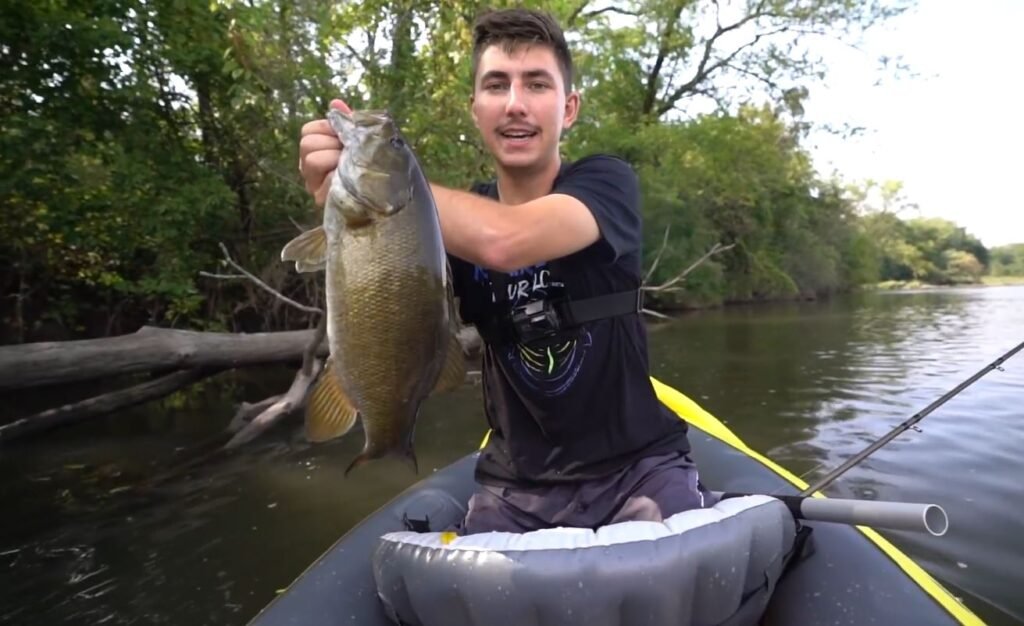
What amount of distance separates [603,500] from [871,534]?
1.14 metres

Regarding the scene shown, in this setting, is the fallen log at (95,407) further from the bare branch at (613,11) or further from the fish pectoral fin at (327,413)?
the bare branch at (613,11)

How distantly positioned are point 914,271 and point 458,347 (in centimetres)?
7658

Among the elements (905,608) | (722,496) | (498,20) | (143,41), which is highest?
(143,41)

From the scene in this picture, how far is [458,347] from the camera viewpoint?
1.78 m

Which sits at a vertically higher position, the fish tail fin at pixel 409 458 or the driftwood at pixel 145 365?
the fish tail fin at pixel 409 458

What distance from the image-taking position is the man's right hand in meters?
1.54

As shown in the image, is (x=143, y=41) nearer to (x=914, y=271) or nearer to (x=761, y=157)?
(x=761, y=157)

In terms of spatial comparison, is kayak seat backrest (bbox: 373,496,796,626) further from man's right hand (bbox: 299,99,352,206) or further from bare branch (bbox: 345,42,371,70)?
bare branch (bbox: 345,42,371,70)

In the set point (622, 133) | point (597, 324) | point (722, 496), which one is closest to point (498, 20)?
point (597, 324)

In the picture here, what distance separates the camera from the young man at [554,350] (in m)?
2.04

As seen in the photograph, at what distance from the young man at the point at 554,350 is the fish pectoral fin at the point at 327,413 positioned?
0.62 meters

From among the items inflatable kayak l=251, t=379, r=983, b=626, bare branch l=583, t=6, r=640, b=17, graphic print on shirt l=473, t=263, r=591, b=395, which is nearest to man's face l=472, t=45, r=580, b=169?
graphic print on shirt l=473, t=263, r=591, b=395

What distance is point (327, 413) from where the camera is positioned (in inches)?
67.4

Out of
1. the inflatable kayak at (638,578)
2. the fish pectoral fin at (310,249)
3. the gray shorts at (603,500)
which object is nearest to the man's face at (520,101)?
the fish pectoral fin at (310,249)
